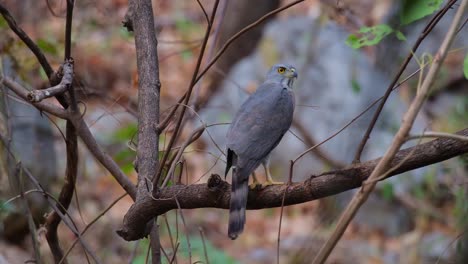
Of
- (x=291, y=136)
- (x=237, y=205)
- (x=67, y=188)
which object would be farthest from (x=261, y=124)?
(x=291, y=136)

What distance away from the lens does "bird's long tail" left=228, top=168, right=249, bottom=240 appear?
2.36 m

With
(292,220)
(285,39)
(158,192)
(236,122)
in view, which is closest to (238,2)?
(285,39)

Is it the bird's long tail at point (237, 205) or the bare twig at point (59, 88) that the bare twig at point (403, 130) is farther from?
the bare twig at point (59, 88)

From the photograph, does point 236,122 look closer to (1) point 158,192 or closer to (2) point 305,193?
(1) point 158,192

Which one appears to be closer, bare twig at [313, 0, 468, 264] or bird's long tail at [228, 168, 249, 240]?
bare twig at [313, 0, 468, 264]

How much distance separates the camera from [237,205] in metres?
2.36

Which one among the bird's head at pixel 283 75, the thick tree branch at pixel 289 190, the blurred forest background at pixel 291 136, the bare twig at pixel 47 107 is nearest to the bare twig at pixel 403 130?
the thick tree branch at pixel 289 190

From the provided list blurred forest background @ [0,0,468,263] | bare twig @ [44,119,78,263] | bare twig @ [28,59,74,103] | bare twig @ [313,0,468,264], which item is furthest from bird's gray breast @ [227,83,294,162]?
blurred forest background @ [0,0,468,263]

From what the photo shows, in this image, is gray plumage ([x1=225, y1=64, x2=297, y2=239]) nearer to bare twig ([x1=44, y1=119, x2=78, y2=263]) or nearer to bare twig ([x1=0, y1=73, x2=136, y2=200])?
bare twig ([x1=0, y1=73, x2=136, y2=200])

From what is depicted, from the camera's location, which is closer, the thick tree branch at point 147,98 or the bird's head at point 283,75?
the thick tree branch at point 147,98

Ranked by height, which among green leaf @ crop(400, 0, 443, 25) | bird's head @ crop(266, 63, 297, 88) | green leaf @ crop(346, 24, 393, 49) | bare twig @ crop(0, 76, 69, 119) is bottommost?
bare twig @ crop(0, 76, 69, 119)

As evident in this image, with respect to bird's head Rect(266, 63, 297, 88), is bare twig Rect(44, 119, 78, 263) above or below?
below

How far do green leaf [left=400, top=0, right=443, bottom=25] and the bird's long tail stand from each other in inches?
30.6

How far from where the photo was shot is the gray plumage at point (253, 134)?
241 cm
